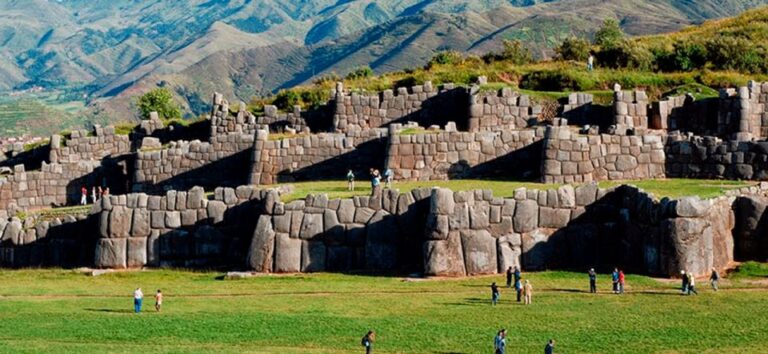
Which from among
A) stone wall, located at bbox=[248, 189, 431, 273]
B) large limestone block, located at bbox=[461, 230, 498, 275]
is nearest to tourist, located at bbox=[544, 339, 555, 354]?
large limestone block, located at bbox=[461, 230, 498, 275]

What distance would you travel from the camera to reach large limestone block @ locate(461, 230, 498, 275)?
36406mm

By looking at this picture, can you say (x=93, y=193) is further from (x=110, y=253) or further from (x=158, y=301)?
(x=158, y=301)

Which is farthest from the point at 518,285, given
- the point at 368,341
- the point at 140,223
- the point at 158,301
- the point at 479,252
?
the point at 140,223

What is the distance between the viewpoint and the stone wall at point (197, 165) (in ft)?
164

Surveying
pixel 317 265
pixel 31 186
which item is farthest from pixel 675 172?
pixel 31 186

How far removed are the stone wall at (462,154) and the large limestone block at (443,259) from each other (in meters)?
9.27

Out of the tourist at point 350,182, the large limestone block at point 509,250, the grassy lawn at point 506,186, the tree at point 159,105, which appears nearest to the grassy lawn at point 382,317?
the large limestone block at point 509,250

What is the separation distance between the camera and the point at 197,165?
5016 cm

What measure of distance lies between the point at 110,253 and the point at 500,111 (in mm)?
19079

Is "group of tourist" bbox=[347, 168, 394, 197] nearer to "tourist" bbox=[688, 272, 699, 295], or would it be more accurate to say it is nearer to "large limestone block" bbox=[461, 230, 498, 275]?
"large limestone block" bbox=[461, 230, 498, 275]

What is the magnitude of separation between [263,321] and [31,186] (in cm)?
2535

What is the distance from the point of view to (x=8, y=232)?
4197cm

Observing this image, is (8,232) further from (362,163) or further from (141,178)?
(362,163)

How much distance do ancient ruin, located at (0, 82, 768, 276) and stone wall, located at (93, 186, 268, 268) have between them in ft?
0.15
